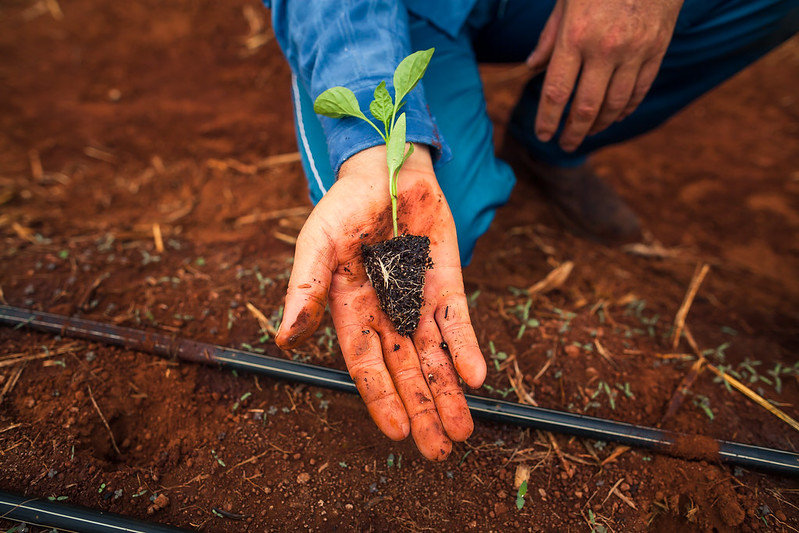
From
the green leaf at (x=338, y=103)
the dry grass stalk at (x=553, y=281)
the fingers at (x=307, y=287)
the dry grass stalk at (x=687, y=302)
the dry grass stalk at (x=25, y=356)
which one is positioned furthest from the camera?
the dry grass stalk at (x=553, y=281)

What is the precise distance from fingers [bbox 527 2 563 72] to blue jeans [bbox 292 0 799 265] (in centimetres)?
27

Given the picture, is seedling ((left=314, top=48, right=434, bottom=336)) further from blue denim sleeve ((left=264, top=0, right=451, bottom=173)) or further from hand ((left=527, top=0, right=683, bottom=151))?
hand ((left=527, top=0, right=683, bottom=151))

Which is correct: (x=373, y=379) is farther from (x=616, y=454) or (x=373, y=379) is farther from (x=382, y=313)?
(x=616, y=454)

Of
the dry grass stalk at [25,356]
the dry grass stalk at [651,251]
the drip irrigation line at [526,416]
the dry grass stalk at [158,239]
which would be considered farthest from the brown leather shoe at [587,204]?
the dry grass stalk at [25,356]

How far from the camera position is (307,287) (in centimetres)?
139

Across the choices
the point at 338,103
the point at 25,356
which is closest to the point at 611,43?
the point at 338,103

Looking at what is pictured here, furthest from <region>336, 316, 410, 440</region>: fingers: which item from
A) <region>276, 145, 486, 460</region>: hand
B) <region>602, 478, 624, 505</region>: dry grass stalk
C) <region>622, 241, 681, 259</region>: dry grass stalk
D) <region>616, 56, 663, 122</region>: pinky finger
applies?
<region>622, 241, 681, 259</region>: dry grass stalk

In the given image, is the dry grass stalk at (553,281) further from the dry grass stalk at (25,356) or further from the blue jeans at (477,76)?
the dry grass stalk at (25,356)

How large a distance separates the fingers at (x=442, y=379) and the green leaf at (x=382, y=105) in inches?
25.9

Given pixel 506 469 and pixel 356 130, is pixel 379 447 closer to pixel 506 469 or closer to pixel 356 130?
pixel 506 469

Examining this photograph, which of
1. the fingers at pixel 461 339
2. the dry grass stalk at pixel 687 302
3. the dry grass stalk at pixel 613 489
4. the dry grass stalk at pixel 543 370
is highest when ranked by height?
the fingers at pixel 461 339

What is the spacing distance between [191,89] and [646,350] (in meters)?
3.71

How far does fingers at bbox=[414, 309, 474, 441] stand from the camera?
56.5 inches

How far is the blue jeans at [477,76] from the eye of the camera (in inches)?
80.7
